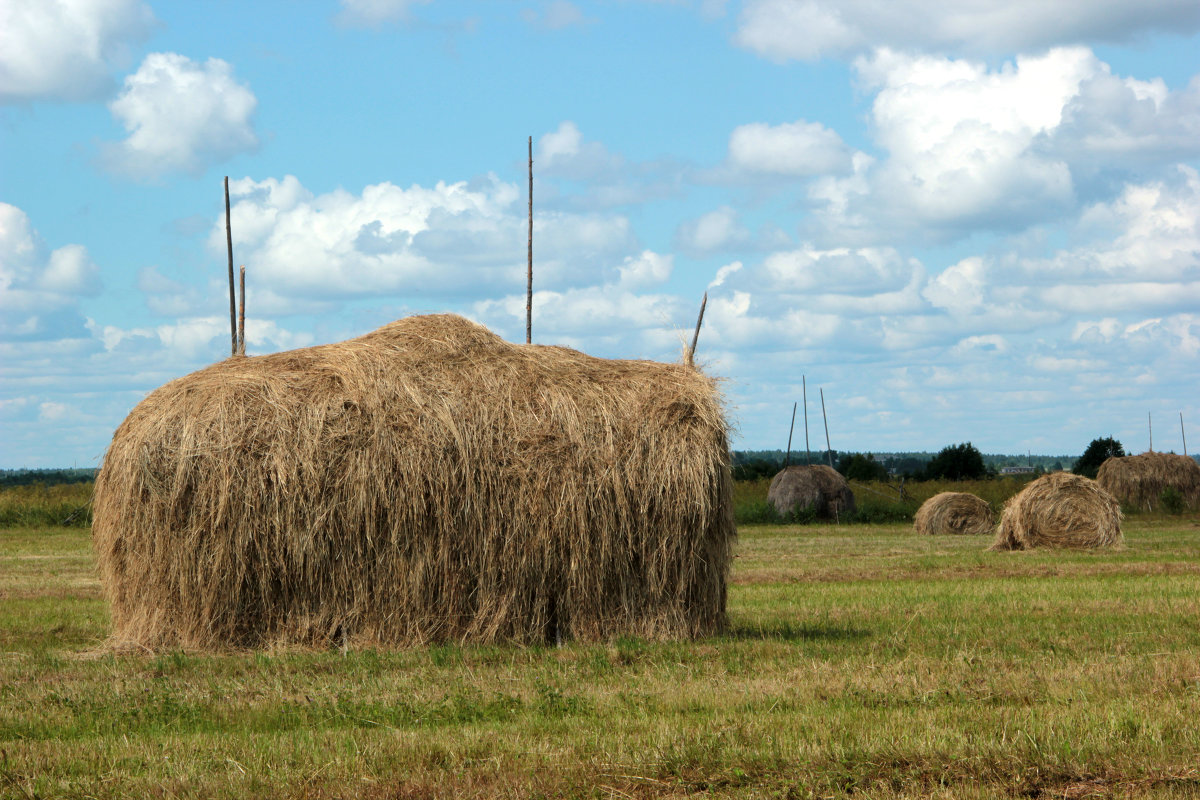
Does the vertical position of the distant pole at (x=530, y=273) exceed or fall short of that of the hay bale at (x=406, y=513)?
it exceeds it

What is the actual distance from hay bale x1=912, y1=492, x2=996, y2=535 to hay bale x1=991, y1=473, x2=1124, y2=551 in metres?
6.73

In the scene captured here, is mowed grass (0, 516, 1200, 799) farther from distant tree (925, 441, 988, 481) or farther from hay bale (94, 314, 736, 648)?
distant tree (925, 441, 988, 481)

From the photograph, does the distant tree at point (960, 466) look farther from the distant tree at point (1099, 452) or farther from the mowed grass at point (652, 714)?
the mowed grass at point (652, 714)

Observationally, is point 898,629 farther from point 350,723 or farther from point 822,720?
point 350,723

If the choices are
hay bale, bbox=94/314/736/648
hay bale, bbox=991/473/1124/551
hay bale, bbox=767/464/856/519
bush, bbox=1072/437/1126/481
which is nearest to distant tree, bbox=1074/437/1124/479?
bush, bbox=1072/437/1126/481

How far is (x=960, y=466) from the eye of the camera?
71.1 meters

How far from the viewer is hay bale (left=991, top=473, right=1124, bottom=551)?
29.0 m

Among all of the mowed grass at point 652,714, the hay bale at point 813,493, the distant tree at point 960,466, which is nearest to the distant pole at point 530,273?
the mowed grass at point 652,714

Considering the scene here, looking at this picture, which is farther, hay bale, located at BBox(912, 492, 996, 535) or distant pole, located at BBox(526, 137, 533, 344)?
hay bale, located at BBox(912, 492, 996, 535)

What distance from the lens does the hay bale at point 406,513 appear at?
40.6ft

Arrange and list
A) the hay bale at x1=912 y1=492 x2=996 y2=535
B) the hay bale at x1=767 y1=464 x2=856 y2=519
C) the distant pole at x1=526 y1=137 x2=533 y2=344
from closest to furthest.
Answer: the distant pole at x1=526 y1=137 x2=533 y2=344, the hay bale at x1=912 y1=492 x2=996 y2=535, the hay bale at x1=767 y1=464 x2=856 y2=519

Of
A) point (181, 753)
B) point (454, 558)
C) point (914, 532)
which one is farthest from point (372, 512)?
point (914, 532)

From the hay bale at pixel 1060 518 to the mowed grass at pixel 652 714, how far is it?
14.2 metres

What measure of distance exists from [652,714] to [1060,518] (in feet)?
76.4
